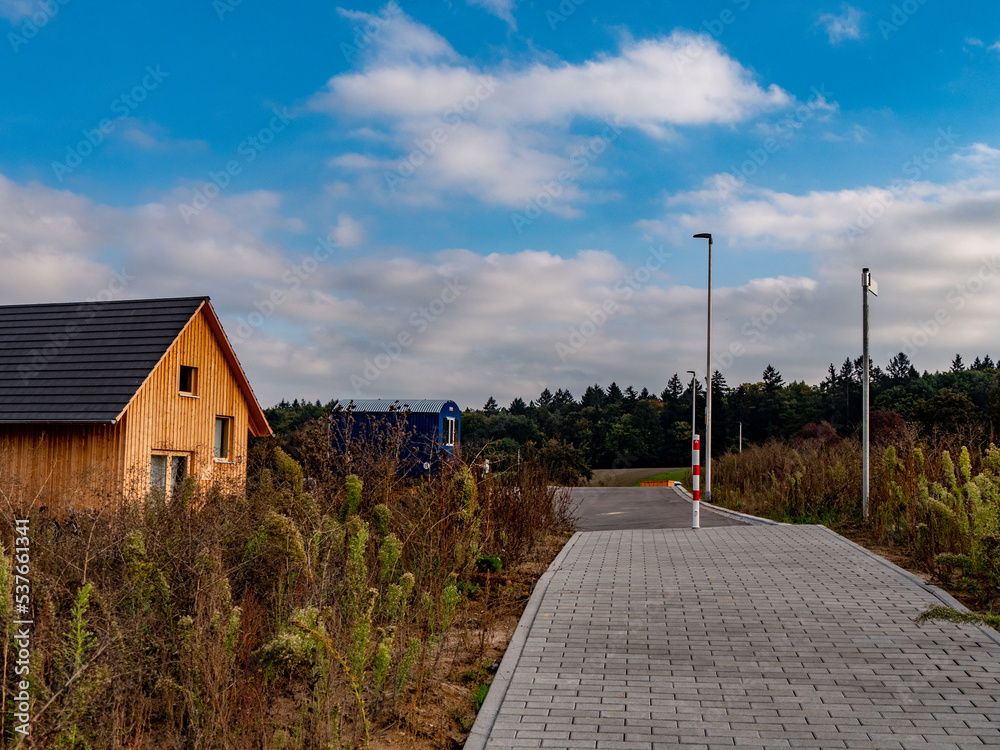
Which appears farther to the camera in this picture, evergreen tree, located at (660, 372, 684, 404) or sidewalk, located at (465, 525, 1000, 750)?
evergreen tree, located at (660, 372, 684, 404)

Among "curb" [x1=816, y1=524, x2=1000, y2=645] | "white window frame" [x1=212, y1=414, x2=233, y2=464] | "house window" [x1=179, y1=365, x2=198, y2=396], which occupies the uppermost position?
"house window" [x1=179, y1=365, x2=198, y2=396]

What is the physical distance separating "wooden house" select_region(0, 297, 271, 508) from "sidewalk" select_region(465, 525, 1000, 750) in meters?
12.6

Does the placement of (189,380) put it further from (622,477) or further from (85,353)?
(622,477)

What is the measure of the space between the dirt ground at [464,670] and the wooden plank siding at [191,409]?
515 inches

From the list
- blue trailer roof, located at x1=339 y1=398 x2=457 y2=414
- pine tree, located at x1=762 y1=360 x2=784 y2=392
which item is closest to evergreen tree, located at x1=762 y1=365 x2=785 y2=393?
pine tree, located at x1=762 y1=360 x2=784 y2=392

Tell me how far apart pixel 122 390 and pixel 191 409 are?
10.7 ft

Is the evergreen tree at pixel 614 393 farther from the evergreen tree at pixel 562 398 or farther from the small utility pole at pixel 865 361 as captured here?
the small utility pole at pixel 865 361

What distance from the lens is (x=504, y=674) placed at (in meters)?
6.43

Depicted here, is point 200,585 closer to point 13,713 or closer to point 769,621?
point 13,713

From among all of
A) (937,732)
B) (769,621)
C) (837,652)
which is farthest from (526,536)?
(937,732)

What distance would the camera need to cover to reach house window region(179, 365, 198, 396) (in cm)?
2467

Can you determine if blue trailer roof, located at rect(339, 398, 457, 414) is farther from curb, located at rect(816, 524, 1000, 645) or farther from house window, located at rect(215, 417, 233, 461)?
curb, located at rect(816, 524, 1000, 645)

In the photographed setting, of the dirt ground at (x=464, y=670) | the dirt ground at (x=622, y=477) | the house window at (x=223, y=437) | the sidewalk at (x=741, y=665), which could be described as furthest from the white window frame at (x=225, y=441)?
the dirt ground at (x=622, y=477)

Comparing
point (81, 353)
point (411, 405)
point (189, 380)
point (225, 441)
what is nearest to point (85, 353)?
point (81, 353)
